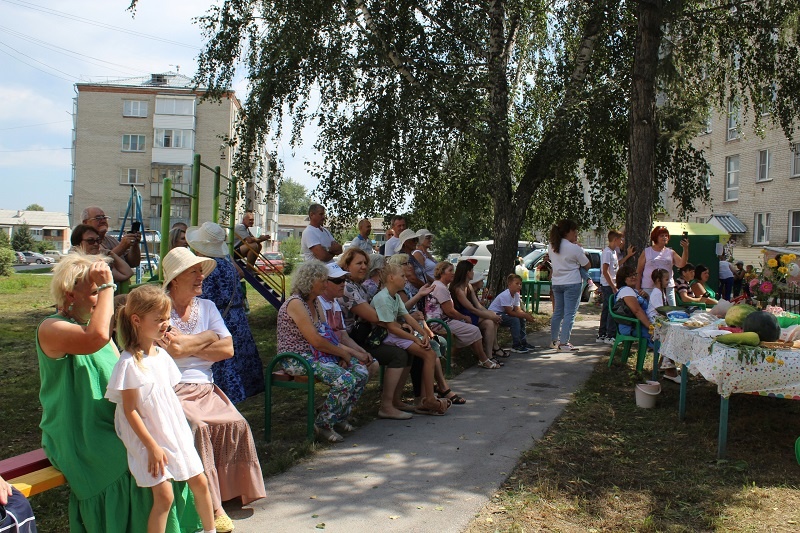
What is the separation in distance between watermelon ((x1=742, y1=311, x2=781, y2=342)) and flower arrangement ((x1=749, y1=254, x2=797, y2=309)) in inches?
36.2

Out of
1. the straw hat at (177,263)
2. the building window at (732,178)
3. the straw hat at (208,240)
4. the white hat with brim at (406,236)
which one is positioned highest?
the building window at (732,178)

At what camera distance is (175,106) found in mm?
54188

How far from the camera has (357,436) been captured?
550 centimetres

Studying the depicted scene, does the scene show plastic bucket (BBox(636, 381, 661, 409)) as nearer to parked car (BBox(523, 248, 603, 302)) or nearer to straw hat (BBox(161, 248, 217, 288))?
straw hat (BBox(161, 248, 217, 288))

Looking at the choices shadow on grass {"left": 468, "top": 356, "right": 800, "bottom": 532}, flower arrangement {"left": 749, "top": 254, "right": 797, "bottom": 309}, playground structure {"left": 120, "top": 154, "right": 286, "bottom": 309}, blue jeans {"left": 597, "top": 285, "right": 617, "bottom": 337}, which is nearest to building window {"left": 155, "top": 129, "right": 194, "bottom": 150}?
playground structure {"left": 120, "top": 154, "right": 286, "bottom": 309}

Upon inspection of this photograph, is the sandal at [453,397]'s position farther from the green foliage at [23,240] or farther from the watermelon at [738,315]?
the green foliage at [23,240]

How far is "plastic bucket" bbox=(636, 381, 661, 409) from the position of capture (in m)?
6.50

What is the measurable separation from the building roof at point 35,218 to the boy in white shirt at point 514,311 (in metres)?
92.4

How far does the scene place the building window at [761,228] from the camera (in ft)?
98.1

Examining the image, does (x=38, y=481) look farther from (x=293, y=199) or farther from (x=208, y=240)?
(x=293, y=199)

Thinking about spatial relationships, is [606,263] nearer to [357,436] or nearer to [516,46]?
[516,46]

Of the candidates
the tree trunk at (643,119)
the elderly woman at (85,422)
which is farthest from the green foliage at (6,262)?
the elderly woman at (85,422)

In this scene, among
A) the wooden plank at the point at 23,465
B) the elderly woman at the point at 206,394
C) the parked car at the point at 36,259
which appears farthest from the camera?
the parked car at the point at 36,259

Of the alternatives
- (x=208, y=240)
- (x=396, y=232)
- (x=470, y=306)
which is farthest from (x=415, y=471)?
(x=396, y=232)
